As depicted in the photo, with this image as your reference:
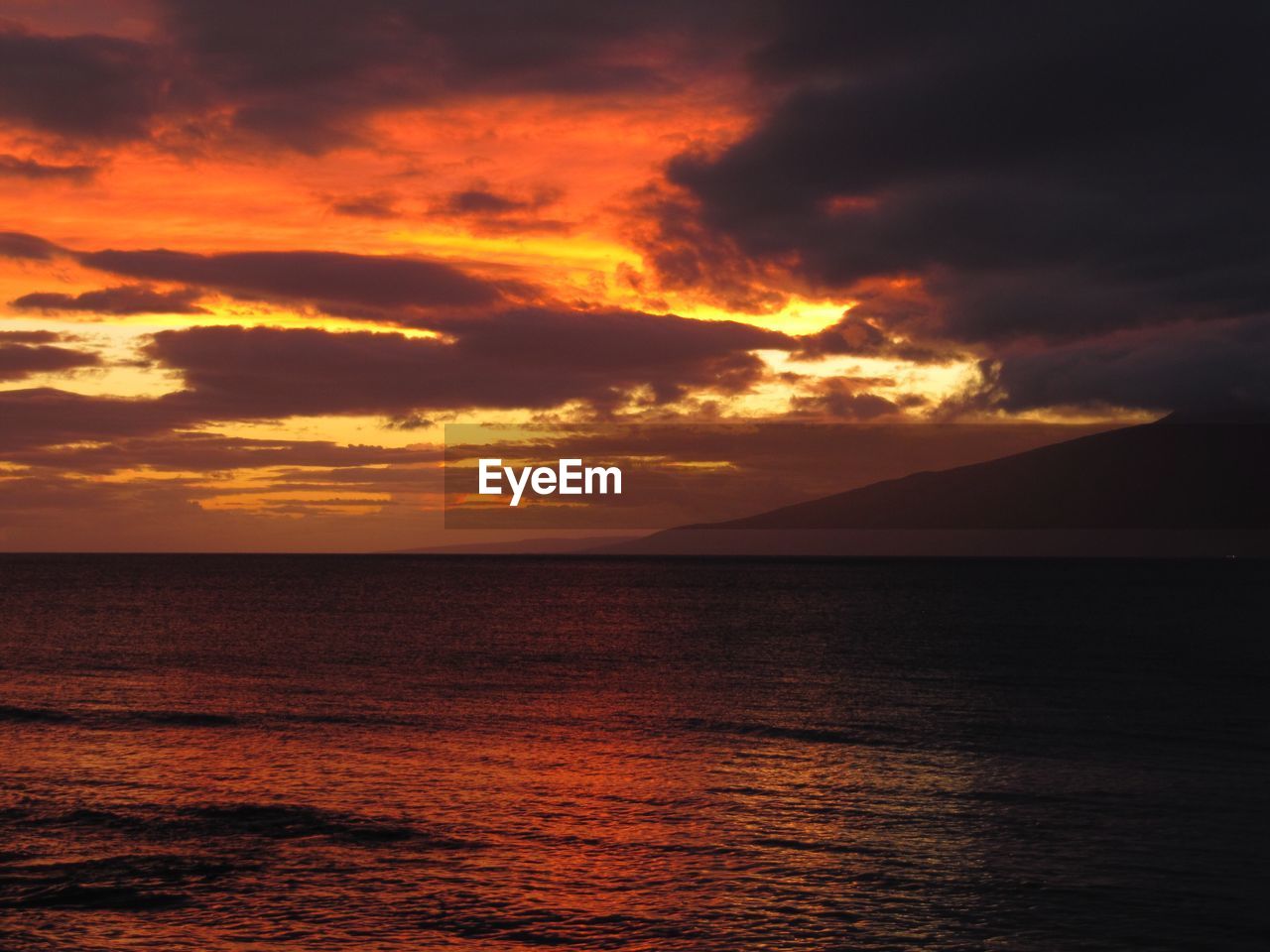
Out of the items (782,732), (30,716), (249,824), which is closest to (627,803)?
(249,824)

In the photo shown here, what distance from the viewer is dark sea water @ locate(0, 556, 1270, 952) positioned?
2083cm

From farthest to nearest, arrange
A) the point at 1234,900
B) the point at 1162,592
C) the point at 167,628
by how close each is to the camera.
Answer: the point at 1162,592 < the point at 167,628 < the point at 1234,900

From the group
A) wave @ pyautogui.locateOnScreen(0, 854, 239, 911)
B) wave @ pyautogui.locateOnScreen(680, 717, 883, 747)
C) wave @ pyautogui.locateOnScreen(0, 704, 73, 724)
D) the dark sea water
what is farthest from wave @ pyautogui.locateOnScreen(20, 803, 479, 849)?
wave @ pyautogui.locateOnScreen(680, 717, 883, 747)

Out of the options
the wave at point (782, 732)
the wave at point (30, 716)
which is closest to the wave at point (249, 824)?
the wave at point (30, 716)

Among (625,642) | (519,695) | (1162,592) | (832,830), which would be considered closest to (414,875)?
(832,830)

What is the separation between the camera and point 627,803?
29.7 meters

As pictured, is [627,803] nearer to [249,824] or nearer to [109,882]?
[249,824]

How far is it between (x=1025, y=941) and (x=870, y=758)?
1617 centimetres

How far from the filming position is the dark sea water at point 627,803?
68.3 feet

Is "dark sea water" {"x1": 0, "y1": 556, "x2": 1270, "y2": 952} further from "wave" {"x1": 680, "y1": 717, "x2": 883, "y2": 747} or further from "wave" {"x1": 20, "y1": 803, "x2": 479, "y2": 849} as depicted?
"wave" {"x1": 680, "y1": 717, "x2": 883, "y2": 747}

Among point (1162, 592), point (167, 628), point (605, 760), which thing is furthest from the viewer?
point (1162, 592)

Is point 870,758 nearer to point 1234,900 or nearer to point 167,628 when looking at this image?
point 1234,900

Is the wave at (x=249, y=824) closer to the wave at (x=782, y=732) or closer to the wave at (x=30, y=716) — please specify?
the wave at (x=30, y=716)

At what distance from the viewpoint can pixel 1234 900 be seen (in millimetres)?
21828
